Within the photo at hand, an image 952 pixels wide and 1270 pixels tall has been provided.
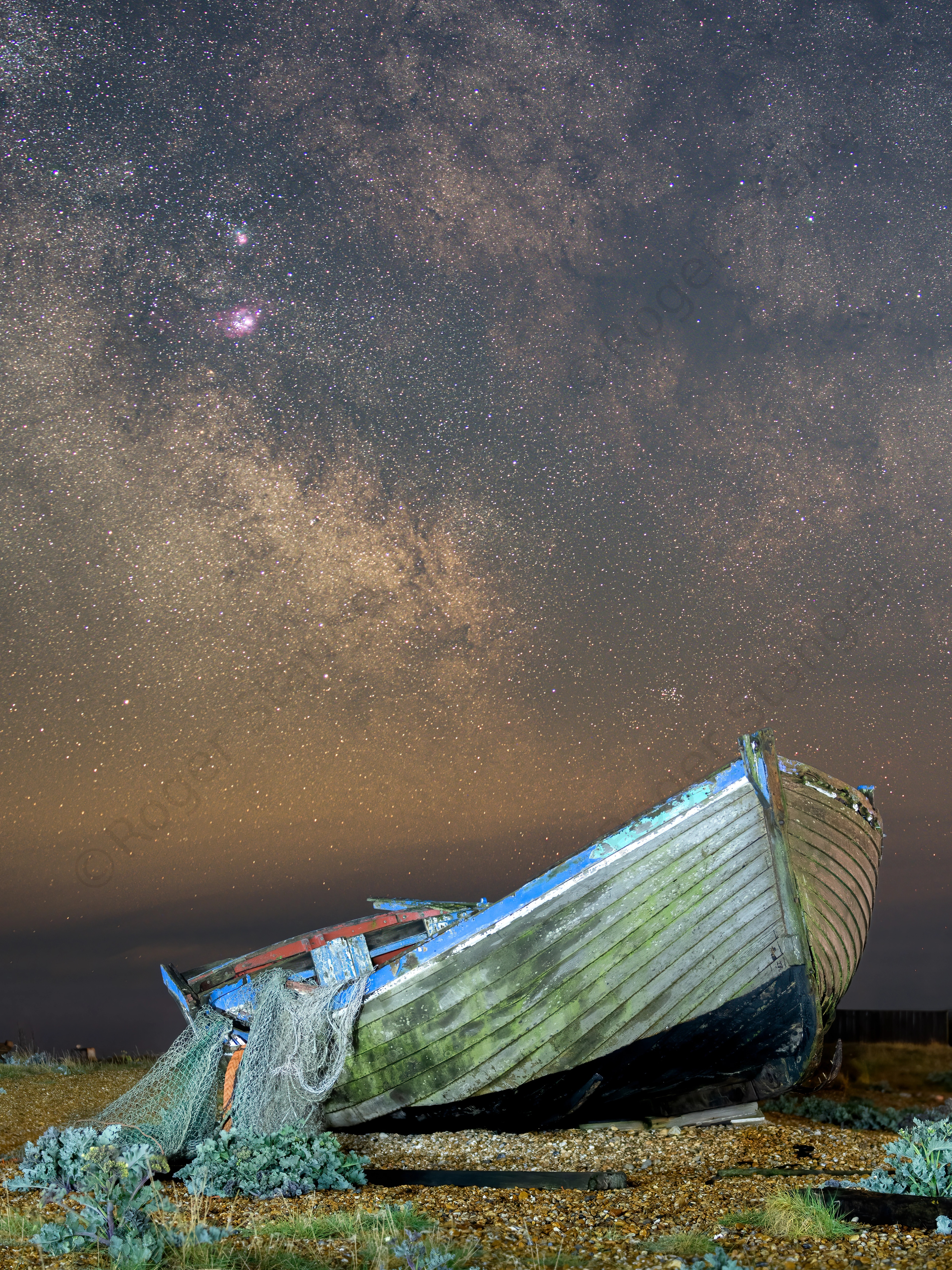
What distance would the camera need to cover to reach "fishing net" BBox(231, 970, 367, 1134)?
6715 millimetres

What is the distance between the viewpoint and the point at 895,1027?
14.3 meters

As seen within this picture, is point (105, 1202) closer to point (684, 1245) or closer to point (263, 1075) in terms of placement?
point (684, 1245)

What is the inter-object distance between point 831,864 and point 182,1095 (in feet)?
18.5

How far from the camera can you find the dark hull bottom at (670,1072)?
22.6ft

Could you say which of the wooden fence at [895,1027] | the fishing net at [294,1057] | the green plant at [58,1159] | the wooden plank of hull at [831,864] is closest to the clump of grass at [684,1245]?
the green plant at [58,1159]

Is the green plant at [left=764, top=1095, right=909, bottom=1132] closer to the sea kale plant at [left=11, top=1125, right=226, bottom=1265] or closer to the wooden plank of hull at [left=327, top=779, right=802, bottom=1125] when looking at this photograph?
the wooden plank of hull at [left=327, top=779, right=802, bottom=1125]

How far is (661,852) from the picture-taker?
6.72m

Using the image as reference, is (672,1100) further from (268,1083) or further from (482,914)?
(268,1083)

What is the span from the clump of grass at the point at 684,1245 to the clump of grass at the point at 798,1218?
1.01ft

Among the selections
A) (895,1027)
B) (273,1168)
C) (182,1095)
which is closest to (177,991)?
(182,1095)

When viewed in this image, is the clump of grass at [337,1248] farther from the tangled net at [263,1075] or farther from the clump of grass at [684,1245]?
the tangled net at [263,1075]

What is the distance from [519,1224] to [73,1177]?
260cm

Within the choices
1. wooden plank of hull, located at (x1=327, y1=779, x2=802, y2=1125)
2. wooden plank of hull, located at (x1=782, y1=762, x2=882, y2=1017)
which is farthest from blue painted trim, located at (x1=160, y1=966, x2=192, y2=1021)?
wooden plank of hull, located at (x1=782, y1=762, x2=882, y2=1017)

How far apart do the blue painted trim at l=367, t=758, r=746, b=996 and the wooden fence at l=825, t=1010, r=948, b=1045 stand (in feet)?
31.5
